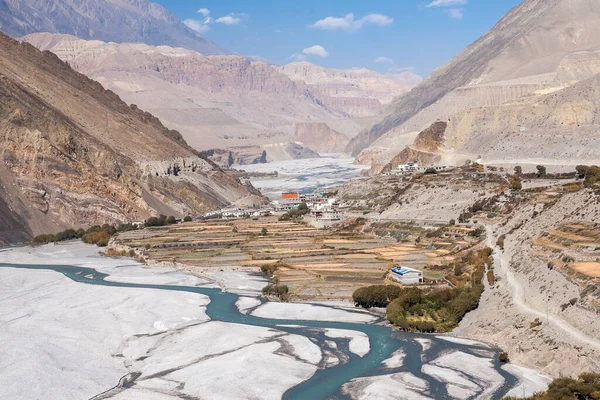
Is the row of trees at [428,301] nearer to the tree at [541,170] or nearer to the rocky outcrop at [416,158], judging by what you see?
the tree at [541,170]

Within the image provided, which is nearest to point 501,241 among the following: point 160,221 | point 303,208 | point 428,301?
point 428,301

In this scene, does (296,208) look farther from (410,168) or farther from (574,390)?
(574,390)

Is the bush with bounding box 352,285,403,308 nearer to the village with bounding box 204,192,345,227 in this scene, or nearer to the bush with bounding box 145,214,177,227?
the village with bounding box 204,192,345,227

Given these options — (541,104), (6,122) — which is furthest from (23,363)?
(541,104)

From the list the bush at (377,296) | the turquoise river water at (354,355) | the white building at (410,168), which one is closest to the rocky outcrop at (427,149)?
the white building at (410,168)

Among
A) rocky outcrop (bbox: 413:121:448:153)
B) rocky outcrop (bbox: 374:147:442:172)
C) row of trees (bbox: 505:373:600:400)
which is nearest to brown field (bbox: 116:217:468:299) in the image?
row of trees (bbox: 505:373:600:400)

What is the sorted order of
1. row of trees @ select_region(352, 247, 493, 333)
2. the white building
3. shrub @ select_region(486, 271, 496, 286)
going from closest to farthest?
row of trees @ select_region(352, 247, 493, 333), shrub @ select_region(486, 271, 496, 286), the white building

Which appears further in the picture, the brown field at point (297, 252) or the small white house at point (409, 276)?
the brown field at point (297, 252)
